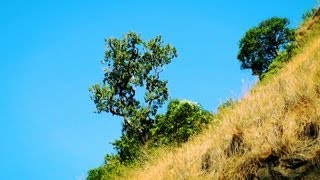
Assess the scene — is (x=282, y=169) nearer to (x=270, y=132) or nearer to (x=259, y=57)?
(x=270, y=132)

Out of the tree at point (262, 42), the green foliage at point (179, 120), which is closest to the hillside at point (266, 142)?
the green foliage at point (179, 120)

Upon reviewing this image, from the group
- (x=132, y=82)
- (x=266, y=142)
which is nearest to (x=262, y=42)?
(x=132, y=82)

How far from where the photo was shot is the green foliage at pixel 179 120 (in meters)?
32.1

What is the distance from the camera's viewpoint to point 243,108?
11.1 m

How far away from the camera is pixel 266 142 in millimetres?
9227

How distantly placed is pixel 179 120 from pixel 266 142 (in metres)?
24.7

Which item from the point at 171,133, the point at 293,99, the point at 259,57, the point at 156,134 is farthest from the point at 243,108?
the point at 259,57

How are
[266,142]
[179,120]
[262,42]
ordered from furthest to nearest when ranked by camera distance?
[262,42] < [179,120] < [266,142]

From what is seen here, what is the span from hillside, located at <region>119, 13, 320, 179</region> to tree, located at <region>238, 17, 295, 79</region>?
41152mm

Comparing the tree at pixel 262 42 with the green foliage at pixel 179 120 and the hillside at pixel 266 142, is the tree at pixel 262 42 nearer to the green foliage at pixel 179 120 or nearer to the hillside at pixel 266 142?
the green foliage at pixel 179 120

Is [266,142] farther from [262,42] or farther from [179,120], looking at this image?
[262,42]

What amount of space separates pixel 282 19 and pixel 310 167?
45879mm

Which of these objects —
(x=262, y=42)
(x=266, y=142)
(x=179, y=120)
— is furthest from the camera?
(x=262, y=42)

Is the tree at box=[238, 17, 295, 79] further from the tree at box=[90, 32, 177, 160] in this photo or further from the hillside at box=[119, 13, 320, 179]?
the hillside at box=[119, 13, 320, 179]
